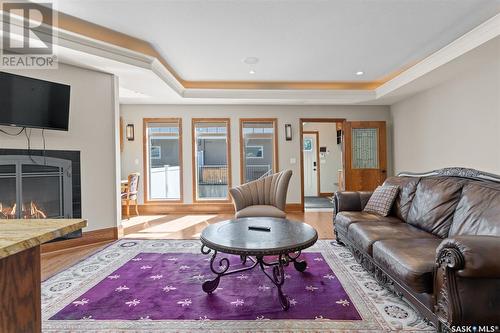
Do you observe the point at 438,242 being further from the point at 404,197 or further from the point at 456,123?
the point at 456,123

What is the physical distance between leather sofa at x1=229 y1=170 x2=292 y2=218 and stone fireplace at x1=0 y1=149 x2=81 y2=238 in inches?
88.3

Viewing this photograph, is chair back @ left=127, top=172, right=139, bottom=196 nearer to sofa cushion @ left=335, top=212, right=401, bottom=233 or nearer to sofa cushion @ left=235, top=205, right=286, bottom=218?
sofa cushion @ left=235, top=205, right=286, bottom=218

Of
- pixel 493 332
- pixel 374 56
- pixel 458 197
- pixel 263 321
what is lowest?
pixel 263 321

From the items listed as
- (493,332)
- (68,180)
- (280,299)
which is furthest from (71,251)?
(493,332)

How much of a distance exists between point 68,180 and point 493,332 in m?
4.51

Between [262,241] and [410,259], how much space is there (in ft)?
3.54

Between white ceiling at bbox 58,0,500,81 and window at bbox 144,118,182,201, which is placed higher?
white ceiling at bbox 58,0,500,81

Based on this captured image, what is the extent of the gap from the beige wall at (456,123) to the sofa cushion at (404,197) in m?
Answer: 1.47

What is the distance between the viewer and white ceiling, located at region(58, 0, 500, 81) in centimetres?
258

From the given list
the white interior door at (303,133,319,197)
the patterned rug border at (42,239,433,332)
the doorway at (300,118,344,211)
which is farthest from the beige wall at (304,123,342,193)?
the patterned rug border at (42,239,433,332)

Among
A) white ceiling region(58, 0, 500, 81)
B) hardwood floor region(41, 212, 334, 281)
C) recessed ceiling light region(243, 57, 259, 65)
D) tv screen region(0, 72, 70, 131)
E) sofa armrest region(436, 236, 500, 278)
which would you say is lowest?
hardwood floor region(41, 212, 334, 281)

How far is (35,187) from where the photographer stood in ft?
11.0

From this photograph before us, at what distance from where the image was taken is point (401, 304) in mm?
2029

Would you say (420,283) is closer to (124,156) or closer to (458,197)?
(458,197)
